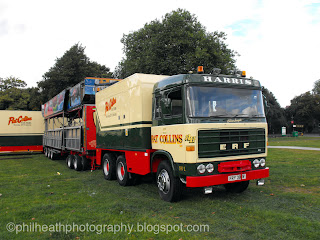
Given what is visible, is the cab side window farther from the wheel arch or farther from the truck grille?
the wheel arch

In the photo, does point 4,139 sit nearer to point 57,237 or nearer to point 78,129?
point 78,129

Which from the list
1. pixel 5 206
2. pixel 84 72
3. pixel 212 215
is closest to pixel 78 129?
pixel 5 206

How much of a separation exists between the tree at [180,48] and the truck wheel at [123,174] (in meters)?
14.9

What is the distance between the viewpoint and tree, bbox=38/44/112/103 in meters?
39.1

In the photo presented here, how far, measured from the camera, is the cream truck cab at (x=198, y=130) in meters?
6.70

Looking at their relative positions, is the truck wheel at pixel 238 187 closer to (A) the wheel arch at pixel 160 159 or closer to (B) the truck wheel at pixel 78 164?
(A) the wheel arch at pixel 160 159

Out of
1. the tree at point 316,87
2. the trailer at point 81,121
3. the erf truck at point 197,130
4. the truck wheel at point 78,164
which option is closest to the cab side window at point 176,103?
the erf truck at point 197,130

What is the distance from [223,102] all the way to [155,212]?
3.00 meters

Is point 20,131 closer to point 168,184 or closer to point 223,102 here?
point 168,184

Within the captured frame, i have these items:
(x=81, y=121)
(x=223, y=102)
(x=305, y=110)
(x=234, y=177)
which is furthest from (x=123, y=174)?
(x=305, y=110)

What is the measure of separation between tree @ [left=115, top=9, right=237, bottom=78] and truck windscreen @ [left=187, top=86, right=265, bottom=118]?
52.5 feet

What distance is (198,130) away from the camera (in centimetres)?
662

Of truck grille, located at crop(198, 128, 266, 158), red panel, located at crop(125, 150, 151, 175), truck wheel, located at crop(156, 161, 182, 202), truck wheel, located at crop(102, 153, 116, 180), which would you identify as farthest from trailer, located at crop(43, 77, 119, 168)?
truck grille, located at crop(198, 128, 266, 158)

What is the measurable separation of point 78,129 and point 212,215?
8844 mm
